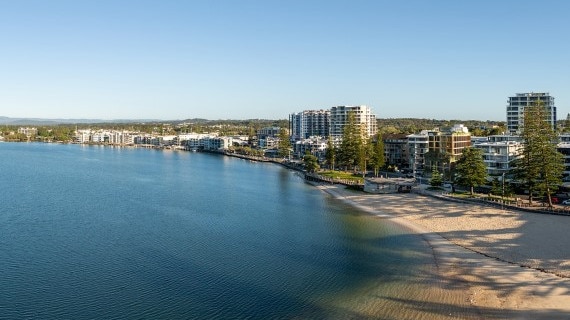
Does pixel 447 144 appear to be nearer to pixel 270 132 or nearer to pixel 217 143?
pixel 270 132

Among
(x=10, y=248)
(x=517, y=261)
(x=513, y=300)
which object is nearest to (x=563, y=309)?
(x=513, y=300)

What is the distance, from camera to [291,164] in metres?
71.7

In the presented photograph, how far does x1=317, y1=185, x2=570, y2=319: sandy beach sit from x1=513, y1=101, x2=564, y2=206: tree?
3.16 metres

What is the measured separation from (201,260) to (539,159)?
22.1 meters

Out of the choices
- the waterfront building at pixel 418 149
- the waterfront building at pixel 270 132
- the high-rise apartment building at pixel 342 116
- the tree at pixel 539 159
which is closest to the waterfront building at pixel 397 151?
the waterfront building at pixel 418 149

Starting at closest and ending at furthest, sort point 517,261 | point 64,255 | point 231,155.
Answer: point 517,261
point 64,255
point 231,155

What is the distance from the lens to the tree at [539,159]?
2970 centimetres

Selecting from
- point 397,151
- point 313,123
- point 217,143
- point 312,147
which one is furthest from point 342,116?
point 397,151

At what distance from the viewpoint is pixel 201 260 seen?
19906 millimetres

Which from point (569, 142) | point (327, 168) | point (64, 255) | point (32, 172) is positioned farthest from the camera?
point (327, 168)

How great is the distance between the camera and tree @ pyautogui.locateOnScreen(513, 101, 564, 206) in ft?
97.5

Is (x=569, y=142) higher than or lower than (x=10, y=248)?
higher

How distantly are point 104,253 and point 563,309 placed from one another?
17.3m

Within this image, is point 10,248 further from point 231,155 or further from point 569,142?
point 231,155
